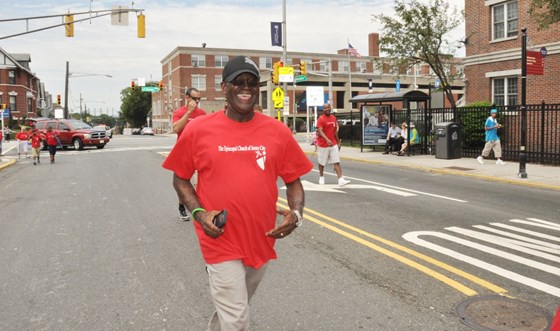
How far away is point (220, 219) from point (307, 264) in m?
3.09

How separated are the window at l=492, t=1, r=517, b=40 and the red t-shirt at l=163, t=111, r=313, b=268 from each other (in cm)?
2279

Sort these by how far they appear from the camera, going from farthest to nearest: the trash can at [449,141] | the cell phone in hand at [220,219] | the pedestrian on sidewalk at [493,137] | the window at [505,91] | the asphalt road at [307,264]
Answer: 1. the window at [505,91]
2. the trash can at [449,141]
3. the pedestrian on sidewalk at [493,137]
4. the asphalt road at [307,264]
5. the cell phone in hand at [220,219]

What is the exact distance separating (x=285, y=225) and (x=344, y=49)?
81.8 meters

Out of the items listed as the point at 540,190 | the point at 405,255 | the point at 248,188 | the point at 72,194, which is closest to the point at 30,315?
the point at 248,188

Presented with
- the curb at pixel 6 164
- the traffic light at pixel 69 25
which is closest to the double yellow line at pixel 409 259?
the curb at pixel 6 164

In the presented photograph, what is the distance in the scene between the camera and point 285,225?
9.09 feet

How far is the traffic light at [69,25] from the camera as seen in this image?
71.8 feet

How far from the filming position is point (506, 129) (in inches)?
703

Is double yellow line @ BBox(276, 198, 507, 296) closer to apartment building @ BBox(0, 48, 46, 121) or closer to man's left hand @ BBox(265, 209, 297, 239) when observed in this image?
man's left hand @ BBox(265, 209, 297, 239)

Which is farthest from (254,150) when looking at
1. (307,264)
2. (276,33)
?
(276,33)

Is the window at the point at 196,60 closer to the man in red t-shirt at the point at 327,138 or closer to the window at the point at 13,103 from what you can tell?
the window at the point at 13,103

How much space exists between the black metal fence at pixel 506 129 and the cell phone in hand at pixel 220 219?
600 inches

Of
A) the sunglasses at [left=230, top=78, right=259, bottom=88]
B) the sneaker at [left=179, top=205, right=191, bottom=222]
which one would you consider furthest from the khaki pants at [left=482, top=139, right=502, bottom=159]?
the sunglasses at [left=230, top=78, right=259, bottom=88]

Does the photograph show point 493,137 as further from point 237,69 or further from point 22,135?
point 22,135
